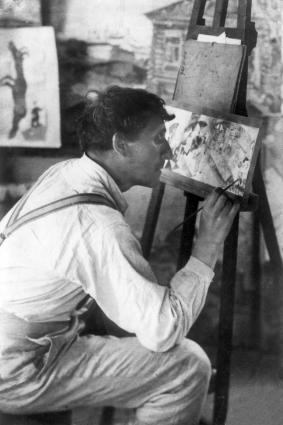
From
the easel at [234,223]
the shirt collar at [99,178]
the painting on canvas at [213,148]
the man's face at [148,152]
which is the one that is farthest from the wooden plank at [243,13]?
the shirt collar at [99,178]

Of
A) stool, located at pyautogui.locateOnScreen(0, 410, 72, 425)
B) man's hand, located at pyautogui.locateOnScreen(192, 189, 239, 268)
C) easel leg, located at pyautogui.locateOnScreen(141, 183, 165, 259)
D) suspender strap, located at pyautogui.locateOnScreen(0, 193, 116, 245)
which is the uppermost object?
suspender strap, located at pyautogui.locateOnScreen(0, 193, 116, 245)

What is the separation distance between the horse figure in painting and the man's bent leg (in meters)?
1.04

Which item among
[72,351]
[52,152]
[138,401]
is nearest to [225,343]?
[138,401]

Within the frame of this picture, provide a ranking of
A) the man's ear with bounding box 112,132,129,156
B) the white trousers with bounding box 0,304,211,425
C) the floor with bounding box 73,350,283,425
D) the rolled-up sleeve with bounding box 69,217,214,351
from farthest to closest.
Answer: the floor with bounding box 73,350,283,425 → the man's ear with bounding box 112,132,129,156 → the white trousers with bounding box 0,304,211,425 → the rolled-up sleeve with bounding box 69,217,214,351

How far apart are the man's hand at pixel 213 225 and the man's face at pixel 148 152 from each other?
0.59 ft

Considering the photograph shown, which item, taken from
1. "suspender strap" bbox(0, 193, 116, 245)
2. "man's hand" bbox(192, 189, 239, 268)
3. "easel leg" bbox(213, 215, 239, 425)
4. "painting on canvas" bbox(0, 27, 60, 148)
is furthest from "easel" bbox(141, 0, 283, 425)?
"painting on canvas" bbox(0, 27, 60, 148)

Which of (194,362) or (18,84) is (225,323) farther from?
(18,84)

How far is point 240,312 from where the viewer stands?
7.05ft

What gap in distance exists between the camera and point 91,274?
3.78 feet

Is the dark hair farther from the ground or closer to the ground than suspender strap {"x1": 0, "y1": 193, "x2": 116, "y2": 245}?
farther from the ground

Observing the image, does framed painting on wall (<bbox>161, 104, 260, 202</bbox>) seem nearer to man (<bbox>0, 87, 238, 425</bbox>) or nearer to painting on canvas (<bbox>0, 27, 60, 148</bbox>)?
man (<bbox>0, 87, 238, 425</bbox>)

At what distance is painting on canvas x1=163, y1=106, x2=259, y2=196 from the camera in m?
1.41

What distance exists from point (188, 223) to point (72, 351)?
0.58 m

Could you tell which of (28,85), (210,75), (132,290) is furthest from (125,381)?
(28,85)
